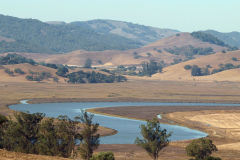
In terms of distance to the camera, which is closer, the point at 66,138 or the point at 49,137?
the point at 66,138

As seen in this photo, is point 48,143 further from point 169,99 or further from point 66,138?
point 169,99

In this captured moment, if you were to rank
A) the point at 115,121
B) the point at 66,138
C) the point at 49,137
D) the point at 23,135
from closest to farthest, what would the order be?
1. the point at 66,138
2. the point at 49,137
3. the point at 23,135
4. the point at 115,121

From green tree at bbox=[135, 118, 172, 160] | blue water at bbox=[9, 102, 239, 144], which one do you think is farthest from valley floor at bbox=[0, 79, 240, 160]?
green tree at bbox=[135, 118, 172, 160]

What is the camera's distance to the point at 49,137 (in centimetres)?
5112

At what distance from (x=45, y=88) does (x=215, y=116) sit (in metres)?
77.6

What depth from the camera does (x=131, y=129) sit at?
86.5 m

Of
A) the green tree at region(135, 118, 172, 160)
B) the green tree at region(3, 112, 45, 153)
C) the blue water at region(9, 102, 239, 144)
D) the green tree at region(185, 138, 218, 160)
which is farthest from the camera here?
the blue water at region(9, 102, 239, 144)

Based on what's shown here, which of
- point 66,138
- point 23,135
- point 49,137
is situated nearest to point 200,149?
point 66,138

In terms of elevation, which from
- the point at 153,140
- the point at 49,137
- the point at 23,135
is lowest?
the point at 153,140

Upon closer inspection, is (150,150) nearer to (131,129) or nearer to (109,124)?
(131,129)

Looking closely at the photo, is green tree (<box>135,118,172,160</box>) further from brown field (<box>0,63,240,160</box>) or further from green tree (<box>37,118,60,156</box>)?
green tree (<box>37,118,60,156</box>)

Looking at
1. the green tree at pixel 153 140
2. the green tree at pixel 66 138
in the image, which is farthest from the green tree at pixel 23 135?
the green tree at pixel 153 140

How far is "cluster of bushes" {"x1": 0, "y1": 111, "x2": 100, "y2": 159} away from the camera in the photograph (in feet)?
165

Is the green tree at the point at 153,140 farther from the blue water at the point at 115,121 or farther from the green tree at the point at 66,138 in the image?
the blue water at the point at 115,121
